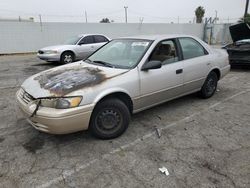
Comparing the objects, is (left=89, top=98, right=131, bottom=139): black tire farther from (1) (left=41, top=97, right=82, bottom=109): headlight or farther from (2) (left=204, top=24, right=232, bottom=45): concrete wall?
(2) (left=204, top=24, right=232, bottom=45): concrete wall

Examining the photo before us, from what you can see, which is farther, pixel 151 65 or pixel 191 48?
pixel 191 48

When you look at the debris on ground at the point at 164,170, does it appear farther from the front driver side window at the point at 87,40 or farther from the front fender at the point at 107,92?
the front driver side window at the point at 87,40

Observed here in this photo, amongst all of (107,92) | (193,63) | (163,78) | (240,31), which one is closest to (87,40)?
(240,31)

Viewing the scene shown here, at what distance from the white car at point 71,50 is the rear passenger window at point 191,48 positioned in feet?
22.5

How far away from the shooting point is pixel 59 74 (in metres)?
3.46

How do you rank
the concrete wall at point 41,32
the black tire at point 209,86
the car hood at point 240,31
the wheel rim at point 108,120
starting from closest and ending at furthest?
1. the wheel rim at point 108,120
2. the black tire at point 209,86
3. the car hood at point 240,31
4. the concrete wall at point 41,32

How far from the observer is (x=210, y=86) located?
16.6 feet

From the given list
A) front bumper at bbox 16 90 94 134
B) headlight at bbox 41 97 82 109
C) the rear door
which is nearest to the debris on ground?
front bumper at bbox 16 90 94 134

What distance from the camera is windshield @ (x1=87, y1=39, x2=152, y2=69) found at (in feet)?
11.9

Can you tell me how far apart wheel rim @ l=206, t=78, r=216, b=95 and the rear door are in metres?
0.30

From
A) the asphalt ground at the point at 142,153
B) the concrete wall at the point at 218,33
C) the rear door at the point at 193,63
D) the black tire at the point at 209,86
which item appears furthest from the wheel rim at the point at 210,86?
the concrete wall at the point at 218,33

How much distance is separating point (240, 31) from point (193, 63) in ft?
22.9

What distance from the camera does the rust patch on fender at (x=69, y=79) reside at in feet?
9.57

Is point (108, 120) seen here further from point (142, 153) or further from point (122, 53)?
point (122, 53)
